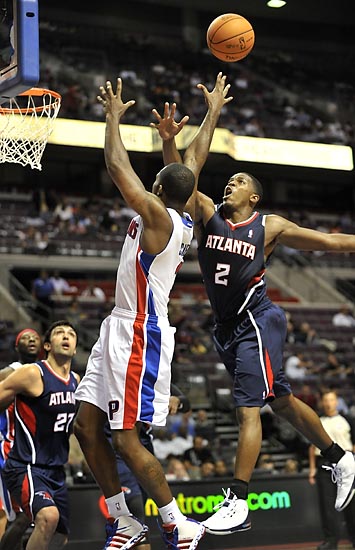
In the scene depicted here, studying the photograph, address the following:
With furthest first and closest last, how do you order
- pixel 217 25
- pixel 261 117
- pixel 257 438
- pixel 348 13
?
pixel 348 13 → pixel 261 117 → pixel 217 25 → pixel 257 438

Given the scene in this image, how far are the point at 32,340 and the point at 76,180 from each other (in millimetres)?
18674

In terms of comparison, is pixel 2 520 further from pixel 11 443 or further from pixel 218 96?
pixel 218 96

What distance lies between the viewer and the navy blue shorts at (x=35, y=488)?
6406 mm

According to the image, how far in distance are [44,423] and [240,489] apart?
1.76m

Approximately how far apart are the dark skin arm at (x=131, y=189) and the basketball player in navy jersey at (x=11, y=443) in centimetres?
233

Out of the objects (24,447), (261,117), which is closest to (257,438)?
(24,447)

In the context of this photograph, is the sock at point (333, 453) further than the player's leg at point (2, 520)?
No

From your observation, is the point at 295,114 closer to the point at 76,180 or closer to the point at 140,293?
the point at 76,180

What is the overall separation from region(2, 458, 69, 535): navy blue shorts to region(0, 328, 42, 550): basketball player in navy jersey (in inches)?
5.9

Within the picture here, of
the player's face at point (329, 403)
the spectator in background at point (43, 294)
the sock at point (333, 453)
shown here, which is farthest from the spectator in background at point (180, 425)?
the sock at point (333, 453)

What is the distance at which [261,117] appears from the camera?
25.4m

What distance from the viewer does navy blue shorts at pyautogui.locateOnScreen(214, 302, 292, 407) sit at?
586 centimetres

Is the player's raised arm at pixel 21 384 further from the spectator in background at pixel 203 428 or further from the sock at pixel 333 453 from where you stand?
the spectator in background at pixel 203 428

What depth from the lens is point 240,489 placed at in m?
5.60
